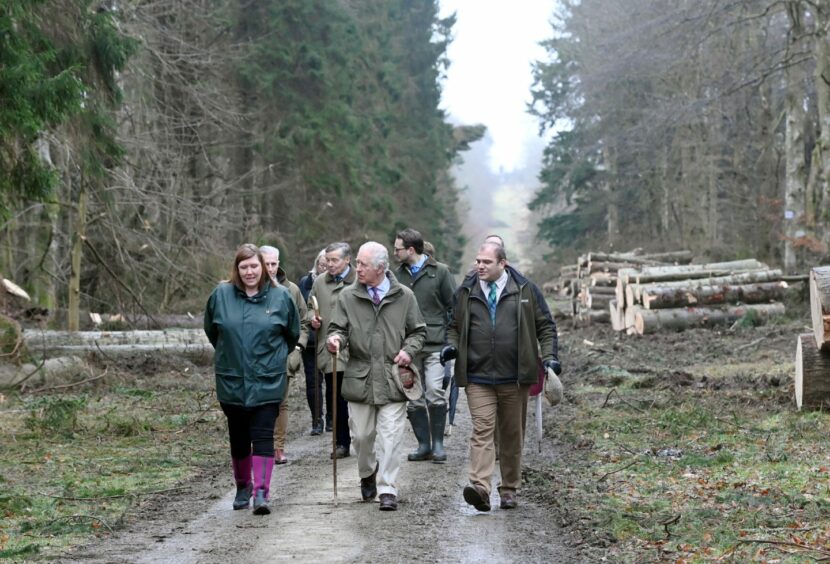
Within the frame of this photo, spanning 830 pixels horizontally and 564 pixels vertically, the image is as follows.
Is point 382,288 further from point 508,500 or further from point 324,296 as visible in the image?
point 324,296

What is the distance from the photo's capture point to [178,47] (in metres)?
28.8

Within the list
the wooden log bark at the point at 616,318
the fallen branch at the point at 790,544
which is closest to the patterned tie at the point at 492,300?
the fallen branch at the point at 790,544

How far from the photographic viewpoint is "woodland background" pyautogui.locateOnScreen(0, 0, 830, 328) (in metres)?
16.7

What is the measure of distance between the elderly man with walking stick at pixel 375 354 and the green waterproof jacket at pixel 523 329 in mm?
336

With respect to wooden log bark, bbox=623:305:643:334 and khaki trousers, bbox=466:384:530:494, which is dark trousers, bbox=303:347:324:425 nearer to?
khaki trousers, bbox=466:384:530:494

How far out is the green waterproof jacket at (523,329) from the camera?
937 cm

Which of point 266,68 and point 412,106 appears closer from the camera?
point 266,68

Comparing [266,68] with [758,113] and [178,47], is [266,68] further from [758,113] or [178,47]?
[758,113]

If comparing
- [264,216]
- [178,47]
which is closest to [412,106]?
[264,216]

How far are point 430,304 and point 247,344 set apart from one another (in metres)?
3.84

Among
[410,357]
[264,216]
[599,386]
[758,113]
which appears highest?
[758,113]

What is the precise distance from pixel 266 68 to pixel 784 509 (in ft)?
101

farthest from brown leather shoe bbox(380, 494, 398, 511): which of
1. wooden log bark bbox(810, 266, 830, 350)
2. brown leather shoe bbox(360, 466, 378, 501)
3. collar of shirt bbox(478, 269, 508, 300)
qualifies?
wooden log bark bbox(810, 266, 830, 350)

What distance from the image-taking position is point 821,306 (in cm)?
1201
